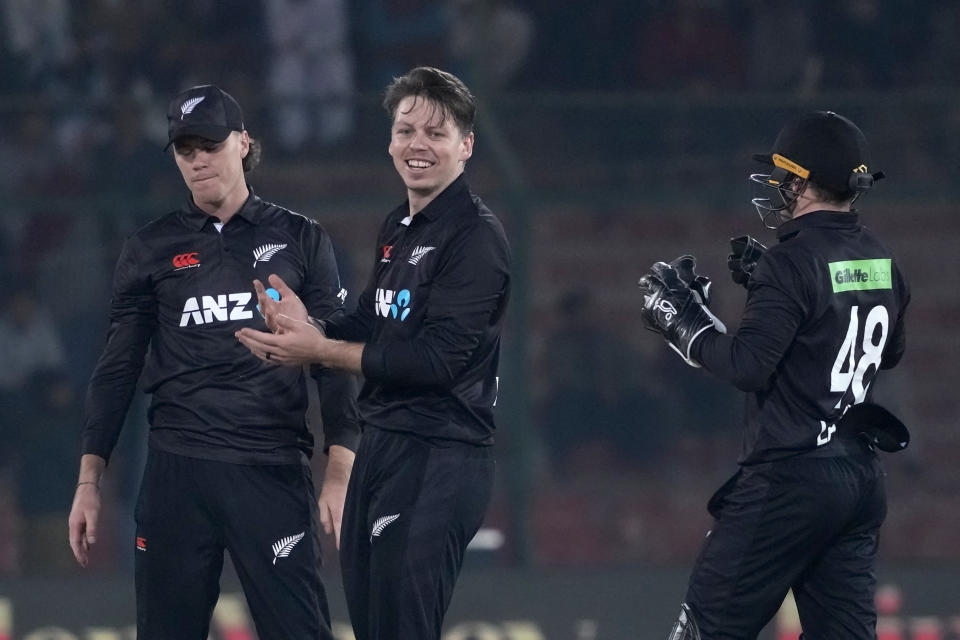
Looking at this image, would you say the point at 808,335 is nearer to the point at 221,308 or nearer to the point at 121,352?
the point at 221,308

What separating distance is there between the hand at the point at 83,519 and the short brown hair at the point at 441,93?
143 centimetres

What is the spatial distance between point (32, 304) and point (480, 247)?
4.48 metres

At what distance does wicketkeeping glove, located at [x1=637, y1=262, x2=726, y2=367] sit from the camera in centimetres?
469

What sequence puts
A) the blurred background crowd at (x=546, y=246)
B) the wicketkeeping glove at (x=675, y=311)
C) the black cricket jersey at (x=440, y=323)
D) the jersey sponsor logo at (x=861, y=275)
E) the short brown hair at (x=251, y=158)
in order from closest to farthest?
the black cricket jersey at (x=440, y=323) < the jersey sponsor logo at (x=861, y=275) < the wicketkeeping glove at (x=675, y=311) < the short brown hair at (x=251, y=158) < the blurred background crowd at (x=546, y=246)

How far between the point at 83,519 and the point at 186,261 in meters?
0.81

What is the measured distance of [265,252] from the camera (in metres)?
4.86

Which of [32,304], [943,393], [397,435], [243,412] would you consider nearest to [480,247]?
[397,435]

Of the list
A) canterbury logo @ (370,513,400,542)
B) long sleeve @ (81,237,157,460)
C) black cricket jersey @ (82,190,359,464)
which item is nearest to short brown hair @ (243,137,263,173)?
black cricket jersey @ (82,190,359,464)

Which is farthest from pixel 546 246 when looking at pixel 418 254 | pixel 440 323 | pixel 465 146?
pixel 440 323

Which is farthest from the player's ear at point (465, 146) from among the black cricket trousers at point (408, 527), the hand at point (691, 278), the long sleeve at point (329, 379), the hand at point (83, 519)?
the hand at point (83, 519)

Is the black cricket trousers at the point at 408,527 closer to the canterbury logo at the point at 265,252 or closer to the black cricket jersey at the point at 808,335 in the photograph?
the canterbury logo at the point at 265,252

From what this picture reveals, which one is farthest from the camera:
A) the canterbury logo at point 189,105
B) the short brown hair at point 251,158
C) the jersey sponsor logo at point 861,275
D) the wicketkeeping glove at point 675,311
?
the short brown hair at point 251,158

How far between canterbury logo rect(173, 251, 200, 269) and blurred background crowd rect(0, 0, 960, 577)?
10.9ft

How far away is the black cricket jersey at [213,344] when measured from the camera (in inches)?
188
